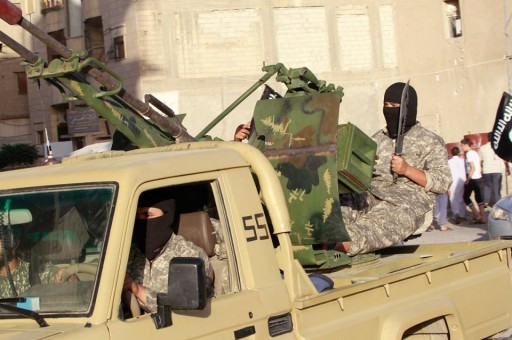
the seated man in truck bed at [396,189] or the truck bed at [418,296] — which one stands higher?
the seated man in truck bed at [396,189]

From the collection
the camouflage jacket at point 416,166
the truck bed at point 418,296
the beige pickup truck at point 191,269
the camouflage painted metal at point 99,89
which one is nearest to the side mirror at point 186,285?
the beige pickup truck at point 191,269

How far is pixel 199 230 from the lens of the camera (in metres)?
4.67

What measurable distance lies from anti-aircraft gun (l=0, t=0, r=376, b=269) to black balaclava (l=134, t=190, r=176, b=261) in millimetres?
1139

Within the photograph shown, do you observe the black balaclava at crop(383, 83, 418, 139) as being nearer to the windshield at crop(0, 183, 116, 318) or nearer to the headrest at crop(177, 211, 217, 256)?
the headrest at crop(177, 211, 217, 256)

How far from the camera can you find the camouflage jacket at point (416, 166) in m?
6.50

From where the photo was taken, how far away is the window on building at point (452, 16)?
2966cm

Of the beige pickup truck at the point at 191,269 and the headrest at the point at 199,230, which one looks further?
the headrest at the point at 199,230

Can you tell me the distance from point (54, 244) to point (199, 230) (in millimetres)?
783

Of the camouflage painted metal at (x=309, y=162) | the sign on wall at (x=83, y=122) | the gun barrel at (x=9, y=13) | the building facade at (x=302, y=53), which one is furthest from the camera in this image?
the sign on wall at (x=83, y=122)

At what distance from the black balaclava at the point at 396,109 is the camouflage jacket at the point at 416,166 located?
66mm

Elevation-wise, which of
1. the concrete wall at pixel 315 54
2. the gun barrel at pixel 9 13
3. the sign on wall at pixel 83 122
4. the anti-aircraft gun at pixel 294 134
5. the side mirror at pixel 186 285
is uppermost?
the concrete wall at pixel 315 54

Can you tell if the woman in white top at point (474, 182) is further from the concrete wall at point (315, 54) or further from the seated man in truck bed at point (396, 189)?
the seated man in truck bed at point (396, 189)

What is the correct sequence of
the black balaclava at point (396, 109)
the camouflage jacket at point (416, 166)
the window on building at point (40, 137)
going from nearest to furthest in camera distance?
the camouflage jacket at point (416, 166) < the black balaclava at point (396, 109) < the window on building at point (40, 137)

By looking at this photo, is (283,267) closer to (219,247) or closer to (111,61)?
(219,247)
